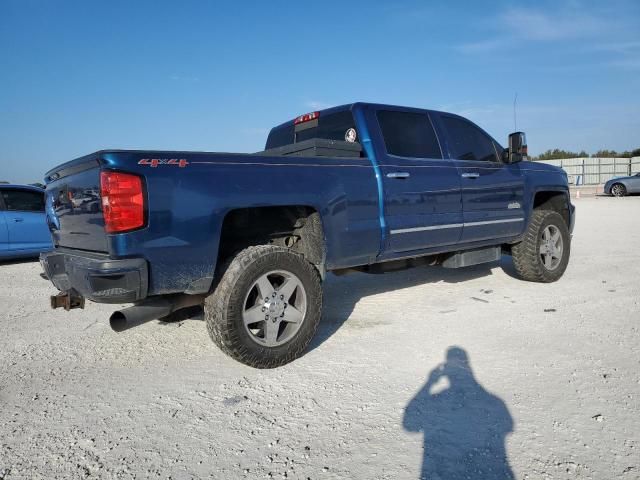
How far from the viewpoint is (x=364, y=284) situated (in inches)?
218

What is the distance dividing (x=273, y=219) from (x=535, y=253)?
3.46 m

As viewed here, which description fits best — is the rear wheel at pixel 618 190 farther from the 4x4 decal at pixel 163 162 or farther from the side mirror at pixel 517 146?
the 4x4 decal at pixel 163 162

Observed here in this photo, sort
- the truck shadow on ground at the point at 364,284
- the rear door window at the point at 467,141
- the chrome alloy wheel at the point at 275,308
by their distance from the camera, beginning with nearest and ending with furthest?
the chrome alloy wheel at the point at 275,308 → the truck shadow on ground at the point at 364,284 → the rear door window at the point at 467,141

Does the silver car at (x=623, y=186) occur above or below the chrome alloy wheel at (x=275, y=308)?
above

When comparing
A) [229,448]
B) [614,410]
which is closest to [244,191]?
[229,448]

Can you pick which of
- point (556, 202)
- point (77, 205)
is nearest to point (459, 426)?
point (77, 205)

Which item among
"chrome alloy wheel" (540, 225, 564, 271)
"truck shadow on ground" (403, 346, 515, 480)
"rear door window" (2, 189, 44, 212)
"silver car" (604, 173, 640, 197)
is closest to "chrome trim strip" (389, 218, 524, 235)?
"chrome alloy wheel" (540, 225, 564, 271)

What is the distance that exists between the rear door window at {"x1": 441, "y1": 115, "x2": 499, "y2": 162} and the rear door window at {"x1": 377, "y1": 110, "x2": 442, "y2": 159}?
0.27m

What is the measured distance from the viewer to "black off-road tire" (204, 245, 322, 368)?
110 inches

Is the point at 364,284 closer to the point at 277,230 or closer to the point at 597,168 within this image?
the point at 277,230

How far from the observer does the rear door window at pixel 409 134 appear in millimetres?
3928

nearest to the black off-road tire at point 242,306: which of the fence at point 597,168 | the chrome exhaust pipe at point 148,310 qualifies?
the chrome exhaust pipe at point 148,310

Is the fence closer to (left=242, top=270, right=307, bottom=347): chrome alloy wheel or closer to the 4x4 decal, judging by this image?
(left=242, top=270, right=307, bottom=347): chrome alloy wheel

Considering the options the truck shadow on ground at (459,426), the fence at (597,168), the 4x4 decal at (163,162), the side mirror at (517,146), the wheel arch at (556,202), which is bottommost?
the truck shadow on ground at (459,426)
